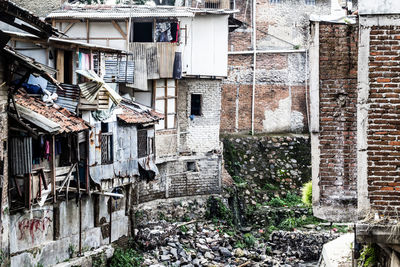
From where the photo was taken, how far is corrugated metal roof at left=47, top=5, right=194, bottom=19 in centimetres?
2442

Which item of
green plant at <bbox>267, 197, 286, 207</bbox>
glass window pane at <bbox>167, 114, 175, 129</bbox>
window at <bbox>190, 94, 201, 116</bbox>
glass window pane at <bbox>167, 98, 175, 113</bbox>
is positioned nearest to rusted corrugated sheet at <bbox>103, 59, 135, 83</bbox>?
glass window pane at <bbox>167, 98, 175, 113</bbox>

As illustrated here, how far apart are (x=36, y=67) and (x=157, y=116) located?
9423 mm

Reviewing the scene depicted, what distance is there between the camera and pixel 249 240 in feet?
87.1


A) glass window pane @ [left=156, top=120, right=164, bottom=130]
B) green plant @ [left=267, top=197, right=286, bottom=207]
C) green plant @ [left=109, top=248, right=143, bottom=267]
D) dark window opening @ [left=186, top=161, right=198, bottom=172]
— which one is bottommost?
green plant @ [left=109, top=248, right=143, bottom=267]

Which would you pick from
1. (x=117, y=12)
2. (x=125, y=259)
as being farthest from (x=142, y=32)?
(x=125, y=259)

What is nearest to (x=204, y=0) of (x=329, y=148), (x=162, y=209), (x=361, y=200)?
(x=162, y=209)

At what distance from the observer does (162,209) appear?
2659 centimetres

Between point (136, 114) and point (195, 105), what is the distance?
5.81 meters

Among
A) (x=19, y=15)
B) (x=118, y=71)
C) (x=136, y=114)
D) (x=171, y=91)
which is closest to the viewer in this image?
(x=19, y=15)

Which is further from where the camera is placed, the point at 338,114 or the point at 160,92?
A: the point at 160,92

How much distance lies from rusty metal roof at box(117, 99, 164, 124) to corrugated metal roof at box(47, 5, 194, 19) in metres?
3.41

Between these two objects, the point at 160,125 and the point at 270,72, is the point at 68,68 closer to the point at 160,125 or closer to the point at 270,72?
the point at 160,125

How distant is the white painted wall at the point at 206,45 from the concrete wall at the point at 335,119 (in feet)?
52.4

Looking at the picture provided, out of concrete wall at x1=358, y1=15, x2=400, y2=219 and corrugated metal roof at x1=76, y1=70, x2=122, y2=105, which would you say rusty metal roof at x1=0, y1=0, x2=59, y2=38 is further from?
concrete wall at x1=358, y1=15, x2=400, y2=219
